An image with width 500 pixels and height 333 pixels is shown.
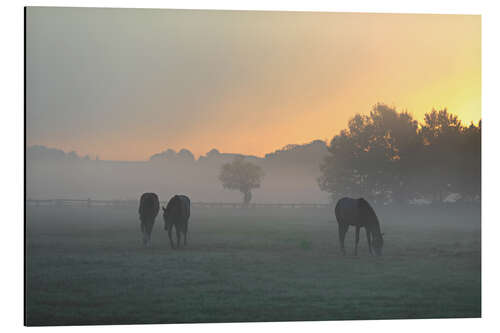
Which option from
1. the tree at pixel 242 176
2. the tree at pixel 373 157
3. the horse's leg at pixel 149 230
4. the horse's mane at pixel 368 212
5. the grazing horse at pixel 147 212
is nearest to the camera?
the tree at pixel 242 176

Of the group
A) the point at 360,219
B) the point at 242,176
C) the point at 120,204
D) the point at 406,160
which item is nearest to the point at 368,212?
the point at 360,219

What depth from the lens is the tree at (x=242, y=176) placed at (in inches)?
424

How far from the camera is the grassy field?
374 inches

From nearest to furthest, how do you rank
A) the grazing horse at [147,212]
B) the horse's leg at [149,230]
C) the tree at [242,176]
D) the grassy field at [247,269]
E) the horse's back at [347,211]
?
the grassy field at [247,269]
the tree at [242,176]
the grazing horse at [147,212]
the horse's leg at [149,230]
the horse's back at [347,211]

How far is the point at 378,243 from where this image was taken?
38.6 feet

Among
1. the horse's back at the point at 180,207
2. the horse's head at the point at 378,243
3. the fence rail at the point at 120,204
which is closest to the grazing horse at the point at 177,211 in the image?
the horse's back at the point at 180,207

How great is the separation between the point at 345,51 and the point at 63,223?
6.10 meters

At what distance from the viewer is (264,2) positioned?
1108 centimetres

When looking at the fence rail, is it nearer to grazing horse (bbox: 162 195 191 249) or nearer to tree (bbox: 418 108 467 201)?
grazing horse (bbox: 162 195 191 249)

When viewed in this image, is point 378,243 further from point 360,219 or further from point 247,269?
point 247,269

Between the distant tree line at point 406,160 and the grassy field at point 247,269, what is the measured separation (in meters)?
0.47

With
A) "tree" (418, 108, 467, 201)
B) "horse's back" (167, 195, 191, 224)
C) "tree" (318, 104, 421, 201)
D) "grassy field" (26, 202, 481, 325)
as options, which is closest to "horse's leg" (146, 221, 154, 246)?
"grassy field" (26, 202, 481, 325)

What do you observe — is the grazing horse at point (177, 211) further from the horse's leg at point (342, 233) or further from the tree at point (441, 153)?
the tree at point (441, 153)
